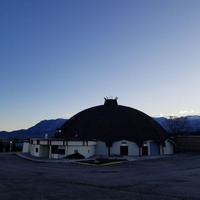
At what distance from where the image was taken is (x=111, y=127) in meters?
54.8

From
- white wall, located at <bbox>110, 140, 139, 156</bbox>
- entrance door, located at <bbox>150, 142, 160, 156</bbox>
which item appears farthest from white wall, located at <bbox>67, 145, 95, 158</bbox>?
entrance door, located at <bbox>150, 142, 160, 156</bbox>

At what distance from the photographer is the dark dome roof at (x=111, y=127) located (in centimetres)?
5316

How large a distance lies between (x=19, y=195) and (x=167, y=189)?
30.2 feet

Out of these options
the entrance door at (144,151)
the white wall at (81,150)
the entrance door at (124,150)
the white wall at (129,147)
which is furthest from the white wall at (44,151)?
the entrance door at (144,151)

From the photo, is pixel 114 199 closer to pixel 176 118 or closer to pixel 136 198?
pixel 136 198

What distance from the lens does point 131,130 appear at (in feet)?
178

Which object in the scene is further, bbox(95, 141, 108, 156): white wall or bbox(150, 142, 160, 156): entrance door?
bbox(150, 142, 160, 156): entrance door

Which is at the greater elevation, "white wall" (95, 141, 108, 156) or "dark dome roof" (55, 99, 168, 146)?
"dark dome roof" (55, 99, 168, 146)

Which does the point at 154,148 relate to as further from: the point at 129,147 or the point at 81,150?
the point at 81,150

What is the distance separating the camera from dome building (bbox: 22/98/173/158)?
158 ft

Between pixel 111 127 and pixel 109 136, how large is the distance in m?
2.59

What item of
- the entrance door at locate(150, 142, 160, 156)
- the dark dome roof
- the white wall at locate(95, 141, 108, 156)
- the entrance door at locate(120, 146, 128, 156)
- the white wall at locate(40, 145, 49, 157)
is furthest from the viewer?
the entrance door at locate(150, 142, 160, 156)

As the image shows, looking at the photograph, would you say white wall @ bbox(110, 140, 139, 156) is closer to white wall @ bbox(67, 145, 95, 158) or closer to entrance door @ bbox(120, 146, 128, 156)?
entrance door @ bbox(120, 146, 128, 156)

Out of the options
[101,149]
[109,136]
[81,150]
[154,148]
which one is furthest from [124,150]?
[81,150]
